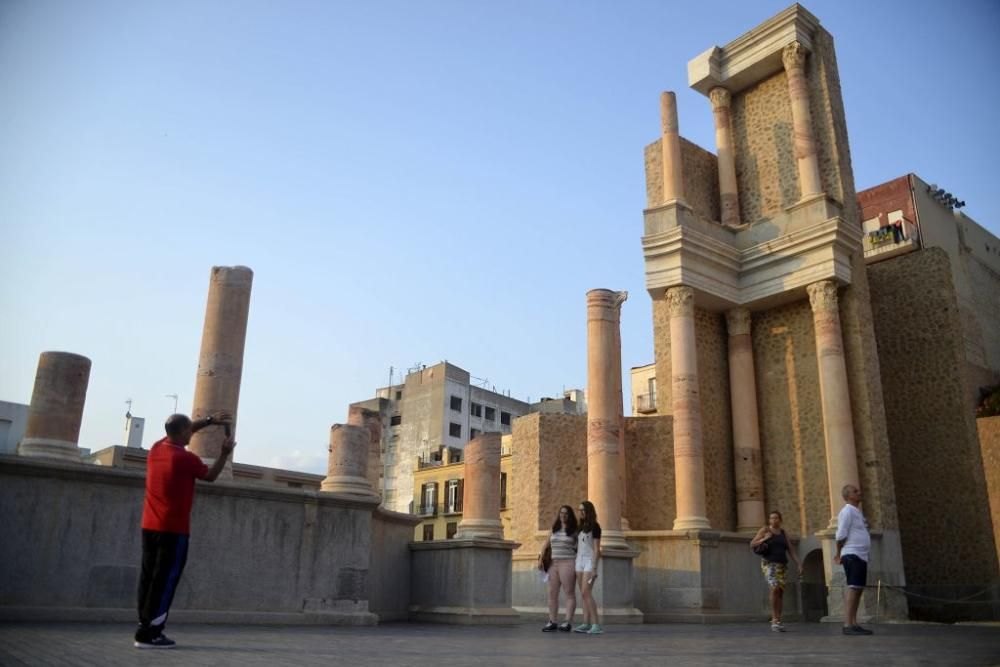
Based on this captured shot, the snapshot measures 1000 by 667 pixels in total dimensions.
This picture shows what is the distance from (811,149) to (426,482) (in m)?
32.9

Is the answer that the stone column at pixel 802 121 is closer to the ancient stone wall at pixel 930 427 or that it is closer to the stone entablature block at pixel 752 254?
the stone entablature block at pixel 752 254

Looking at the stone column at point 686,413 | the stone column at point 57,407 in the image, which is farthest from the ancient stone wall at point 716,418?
the stone column at point 57,407

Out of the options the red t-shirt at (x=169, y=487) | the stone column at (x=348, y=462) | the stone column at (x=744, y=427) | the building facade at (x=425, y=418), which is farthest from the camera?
the building facade at (x=425, y=418)

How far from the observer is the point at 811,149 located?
22141 mm

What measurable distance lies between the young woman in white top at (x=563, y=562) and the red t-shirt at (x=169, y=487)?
→ 5231mm

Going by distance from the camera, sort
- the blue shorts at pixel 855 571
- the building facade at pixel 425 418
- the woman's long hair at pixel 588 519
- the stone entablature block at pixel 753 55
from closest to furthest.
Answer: the blue shorts at pixel 855 571 < the woman's long hair at pixel 588 519 < the stone entablature block at pixel 753 55 < the building facade at pixel 425 418

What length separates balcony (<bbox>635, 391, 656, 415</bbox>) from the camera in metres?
43.6

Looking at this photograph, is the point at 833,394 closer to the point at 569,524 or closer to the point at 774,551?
the point at 774,551

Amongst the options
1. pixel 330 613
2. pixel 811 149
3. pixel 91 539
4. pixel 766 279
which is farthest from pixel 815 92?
pixel 91 539

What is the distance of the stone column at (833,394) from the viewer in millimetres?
19328

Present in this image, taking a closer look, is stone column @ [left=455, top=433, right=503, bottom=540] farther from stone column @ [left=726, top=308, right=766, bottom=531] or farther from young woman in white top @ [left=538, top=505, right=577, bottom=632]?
stone column @ [left=726, top=308, right=766, bottom=531]

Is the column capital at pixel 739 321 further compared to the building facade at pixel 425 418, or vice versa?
the building facade at pixel 425 418

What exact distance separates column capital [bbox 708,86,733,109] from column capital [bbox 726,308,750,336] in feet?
21.9

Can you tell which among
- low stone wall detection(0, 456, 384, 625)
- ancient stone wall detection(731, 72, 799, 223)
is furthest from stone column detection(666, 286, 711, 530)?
low stone wall detection(0, 456, 384, 625)
